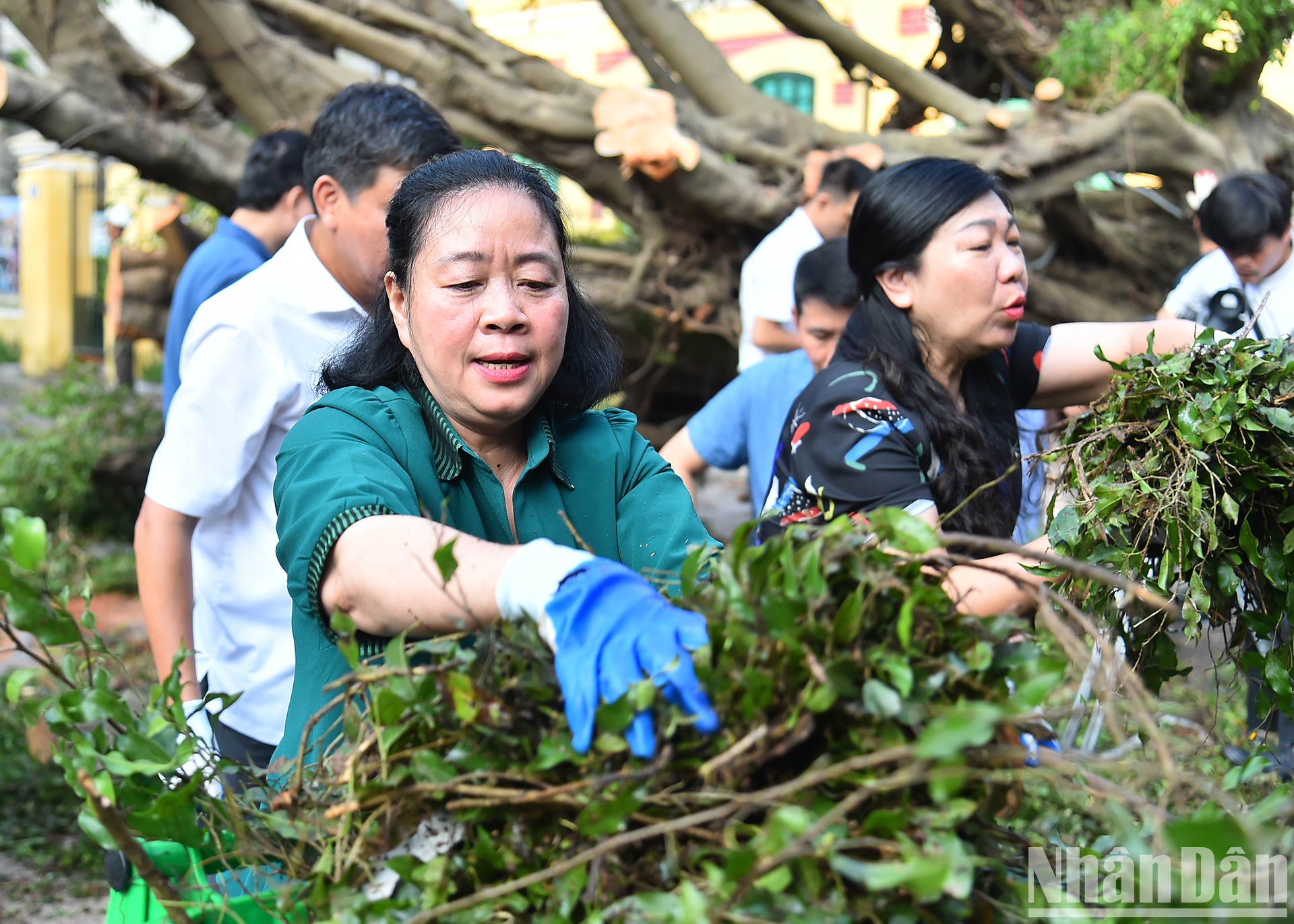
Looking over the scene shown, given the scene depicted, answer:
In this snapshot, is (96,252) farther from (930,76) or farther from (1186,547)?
(1186,547)

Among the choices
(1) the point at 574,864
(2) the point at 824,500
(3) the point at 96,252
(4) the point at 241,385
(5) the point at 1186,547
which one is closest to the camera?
(1) the point at 574,864

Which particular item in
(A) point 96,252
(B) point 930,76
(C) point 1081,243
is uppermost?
(B) point 930,76

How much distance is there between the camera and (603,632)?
104 centimetres

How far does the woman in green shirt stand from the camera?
Answer: 106cm

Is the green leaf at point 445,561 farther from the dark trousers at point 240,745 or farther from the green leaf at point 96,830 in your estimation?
the dark trousers at point 240,745

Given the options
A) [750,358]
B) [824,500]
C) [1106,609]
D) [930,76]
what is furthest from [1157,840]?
[930,76]

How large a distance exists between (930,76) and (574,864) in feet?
20.3

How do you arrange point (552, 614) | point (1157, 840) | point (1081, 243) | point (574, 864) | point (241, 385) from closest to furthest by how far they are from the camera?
point (1157, 840) < point (574, 864) < point (552, 614) < point (241, 385) < point (1081, 243)

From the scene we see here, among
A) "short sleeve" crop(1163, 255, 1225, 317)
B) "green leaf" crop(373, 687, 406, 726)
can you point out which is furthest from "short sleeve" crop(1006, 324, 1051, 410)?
"short sleeve" crop(1163, 255, 1225, 317)

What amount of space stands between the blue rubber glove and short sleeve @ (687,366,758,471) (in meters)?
2.14

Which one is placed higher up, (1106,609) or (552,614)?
(552,614)

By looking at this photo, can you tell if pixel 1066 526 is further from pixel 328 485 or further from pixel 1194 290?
pixel 1194 290

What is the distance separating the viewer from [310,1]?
605 centimetres

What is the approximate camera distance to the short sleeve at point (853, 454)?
1896mm
